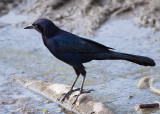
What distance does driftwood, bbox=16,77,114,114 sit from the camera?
513 cm

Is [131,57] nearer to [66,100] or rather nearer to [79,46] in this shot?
[79,46]

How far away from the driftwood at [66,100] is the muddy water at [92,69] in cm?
9

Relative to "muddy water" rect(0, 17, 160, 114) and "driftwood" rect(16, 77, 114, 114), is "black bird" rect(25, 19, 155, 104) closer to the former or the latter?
"driftwood" rect(16, 77, 114, 114)

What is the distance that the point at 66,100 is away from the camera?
18.3ft

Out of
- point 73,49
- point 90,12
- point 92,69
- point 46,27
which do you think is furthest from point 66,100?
point 90,12

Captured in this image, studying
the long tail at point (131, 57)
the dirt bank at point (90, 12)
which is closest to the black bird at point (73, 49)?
the long tail at point (131, 57)

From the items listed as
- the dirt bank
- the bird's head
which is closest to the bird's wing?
the bird's head

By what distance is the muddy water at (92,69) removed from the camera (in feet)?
18.7

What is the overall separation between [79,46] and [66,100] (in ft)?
2.28

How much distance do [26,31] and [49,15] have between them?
632mm

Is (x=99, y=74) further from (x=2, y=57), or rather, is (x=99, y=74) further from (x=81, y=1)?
(x=81, y=1)

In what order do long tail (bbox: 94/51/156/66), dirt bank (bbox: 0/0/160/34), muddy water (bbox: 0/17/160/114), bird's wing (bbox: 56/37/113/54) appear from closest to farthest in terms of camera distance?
1. long tail (bbox: 94/51/156/66)
2. bird's wing (bbox: 56/37/113/54)
3. muddy water (bbox: 0/17/160/114)
4. dirt bank (bbox: 0/0/160/34)

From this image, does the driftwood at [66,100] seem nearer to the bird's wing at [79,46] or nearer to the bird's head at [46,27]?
the bird's wing at [79,46]

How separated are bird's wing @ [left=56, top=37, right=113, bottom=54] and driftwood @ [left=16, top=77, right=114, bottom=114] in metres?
0.55
